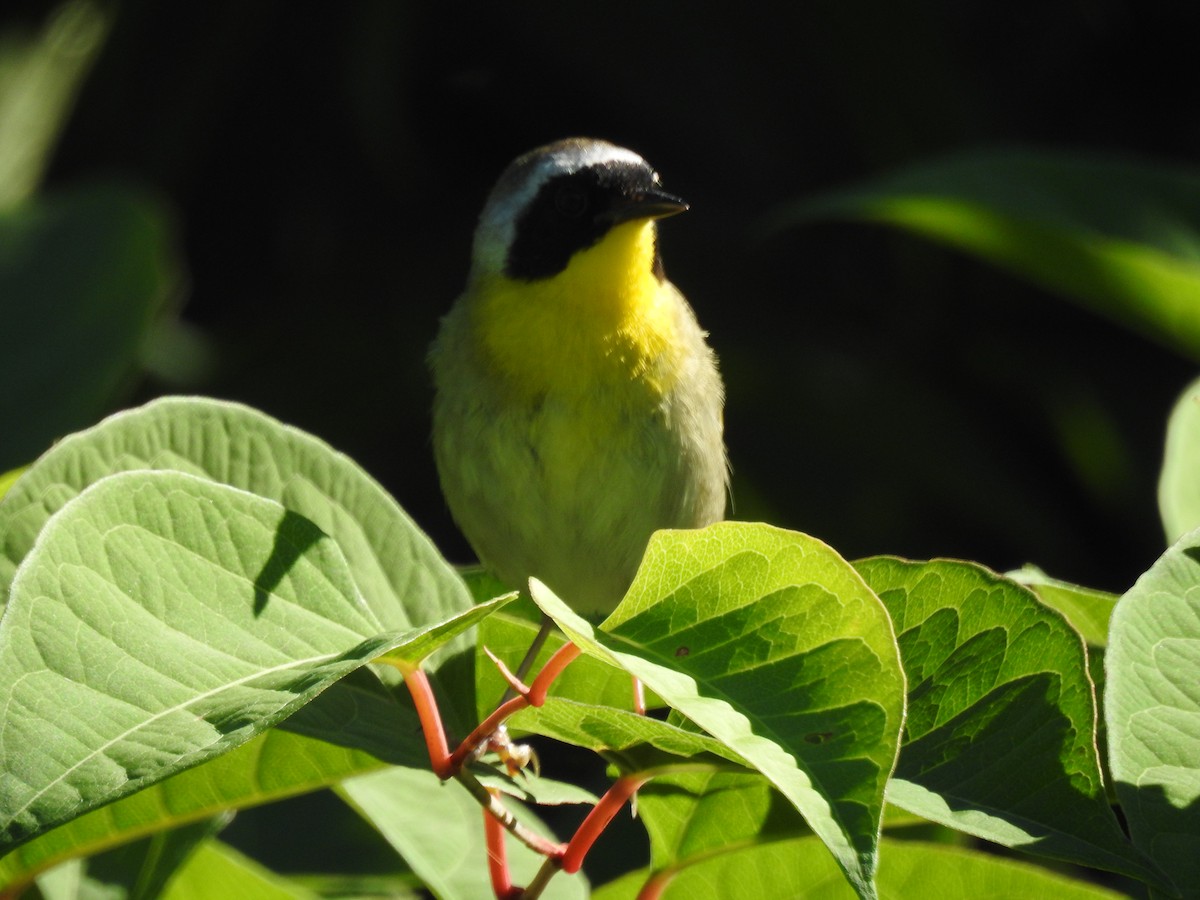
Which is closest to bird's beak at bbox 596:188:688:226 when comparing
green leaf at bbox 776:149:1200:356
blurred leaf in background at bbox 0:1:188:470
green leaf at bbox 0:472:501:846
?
green leaf at bbox 776:149:1200:356

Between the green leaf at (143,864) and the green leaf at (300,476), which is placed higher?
the green leaf at (300,476)

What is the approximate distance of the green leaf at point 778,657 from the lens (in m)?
1.02

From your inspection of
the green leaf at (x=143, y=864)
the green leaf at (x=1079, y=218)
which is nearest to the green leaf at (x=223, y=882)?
the green leaf at (x=143, y=864)

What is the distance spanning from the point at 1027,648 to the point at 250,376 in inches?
143

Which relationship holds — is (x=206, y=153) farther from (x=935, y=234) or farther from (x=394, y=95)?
(x=935, y=234)

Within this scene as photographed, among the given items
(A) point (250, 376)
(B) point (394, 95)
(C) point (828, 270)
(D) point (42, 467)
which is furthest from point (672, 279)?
(D) point (42, 467)

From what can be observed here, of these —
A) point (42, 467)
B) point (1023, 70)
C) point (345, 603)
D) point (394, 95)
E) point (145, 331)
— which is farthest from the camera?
point (1023, 70)

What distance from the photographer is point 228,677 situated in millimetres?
1155

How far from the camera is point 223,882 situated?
1611mm

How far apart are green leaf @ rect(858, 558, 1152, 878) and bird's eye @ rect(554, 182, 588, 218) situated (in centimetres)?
142

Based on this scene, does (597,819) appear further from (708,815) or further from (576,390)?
(576,390)

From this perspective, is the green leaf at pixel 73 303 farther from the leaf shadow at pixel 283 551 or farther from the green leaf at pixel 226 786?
the leaf shadow at pixel 283 551

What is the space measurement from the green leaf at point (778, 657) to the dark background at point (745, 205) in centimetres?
308

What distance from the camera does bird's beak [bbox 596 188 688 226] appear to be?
2.45m
